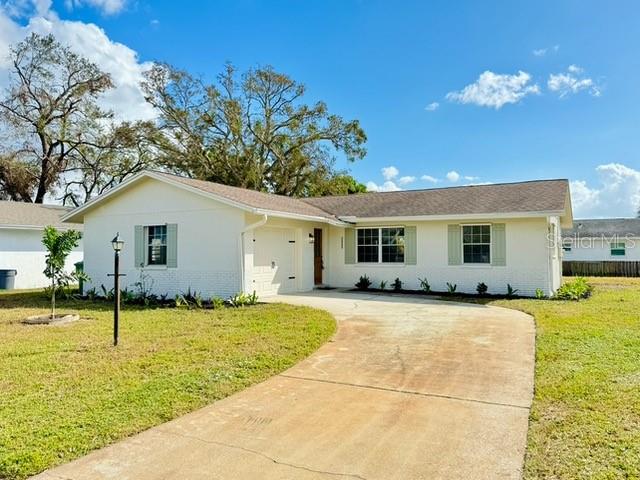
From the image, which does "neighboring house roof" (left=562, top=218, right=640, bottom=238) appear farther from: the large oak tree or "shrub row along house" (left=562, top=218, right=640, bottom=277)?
the large oak tree

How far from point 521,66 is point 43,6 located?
63.9ft

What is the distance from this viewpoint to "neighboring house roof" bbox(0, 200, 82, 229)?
742 inches

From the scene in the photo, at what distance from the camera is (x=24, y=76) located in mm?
30016

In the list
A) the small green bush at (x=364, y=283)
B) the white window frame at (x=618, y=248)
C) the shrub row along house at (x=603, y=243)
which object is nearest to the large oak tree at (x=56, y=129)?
the small green bush at (x=364, y=283)

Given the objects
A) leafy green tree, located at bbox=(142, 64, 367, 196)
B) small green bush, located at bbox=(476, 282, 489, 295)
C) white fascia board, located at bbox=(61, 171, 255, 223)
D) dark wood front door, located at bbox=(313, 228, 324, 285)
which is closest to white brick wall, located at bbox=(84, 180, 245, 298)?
white fascia board, located at bbox=(61, 171, 255, 223)

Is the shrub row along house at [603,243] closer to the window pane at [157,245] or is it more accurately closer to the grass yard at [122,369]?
the window pane at [157,245]

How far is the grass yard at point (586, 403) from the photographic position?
11.1 ft

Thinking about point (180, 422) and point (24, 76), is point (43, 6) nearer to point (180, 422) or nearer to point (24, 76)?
point (24, 76)

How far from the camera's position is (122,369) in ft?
19.9

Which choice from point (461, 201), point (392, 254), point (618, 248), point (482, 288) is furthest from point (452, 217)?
point (618, 248)

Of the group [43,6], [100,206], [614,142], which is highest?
[43,6]

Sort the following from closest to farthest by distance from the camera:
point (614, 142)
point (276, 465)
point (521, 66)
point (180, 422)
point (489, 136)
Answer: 1. point (276, 465)
2. point (180, 422)
3. point (521, 66)
4. point (614, 142)
5. point (489, 136)

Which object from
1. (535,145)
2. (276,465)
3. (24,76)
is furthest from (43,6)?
(276,465)

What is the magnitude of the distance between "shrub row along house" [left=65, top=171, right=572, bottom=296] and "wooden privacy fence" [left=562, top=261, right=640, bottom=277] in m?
13.3
